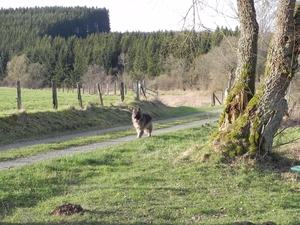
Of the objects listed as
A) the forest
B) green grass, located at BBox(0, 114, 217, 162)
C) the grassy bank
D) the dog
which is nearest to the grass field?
green grass, located at BBox(0, 114, 217, 162)

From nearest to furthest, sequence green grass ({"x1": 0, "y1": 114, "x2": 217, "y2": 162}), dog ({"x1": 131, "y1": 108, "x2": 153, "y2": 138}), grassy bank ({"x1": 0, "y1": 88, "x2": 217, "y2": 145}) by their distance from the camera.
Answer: green grass ({"x1": 0, "y1": 114, "x2": 217, "y2": 162})
dog ({"x1": 131, "y1": 108, "x2": 153, "y2": 138})
grassy bank ({"x1": 0, "y1": 88, "x2": 217, "y2": 145})

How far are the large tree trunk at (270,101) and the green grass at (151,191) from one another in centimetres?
65

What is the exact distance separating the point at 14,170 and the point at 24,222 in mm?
4128

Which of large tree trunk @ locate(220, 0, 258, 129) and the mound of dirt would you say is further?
large tree trunk @ locate(220, 0, 258, 129)

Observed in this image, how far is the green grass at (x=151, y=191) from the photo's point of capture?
7.27m

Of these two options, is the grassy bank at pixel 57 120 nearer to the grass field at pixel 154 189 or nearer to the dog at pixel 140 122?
the dog at pixel 140 122

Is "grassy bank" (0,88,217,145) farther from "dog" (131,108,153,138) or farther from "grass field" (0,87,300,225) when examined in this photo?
"grass field" (0,87,300,225)

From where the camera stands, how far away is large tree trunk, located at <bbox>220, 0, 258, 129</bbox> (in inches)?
468

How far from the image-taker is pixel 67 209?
7211mm

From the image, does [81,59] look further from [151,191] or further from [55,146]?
[151,191]

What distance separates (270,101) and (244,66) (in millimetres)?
1390

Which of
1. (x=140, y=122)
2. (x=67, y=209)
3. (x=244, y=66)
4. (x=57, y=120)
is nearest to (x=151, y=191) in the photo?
(x=67, y=209)

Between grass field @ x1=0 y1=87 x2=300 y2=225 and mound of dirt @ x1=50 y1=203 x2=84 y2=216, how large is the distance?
0.42 feet

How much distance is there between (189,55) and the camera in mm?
13703
